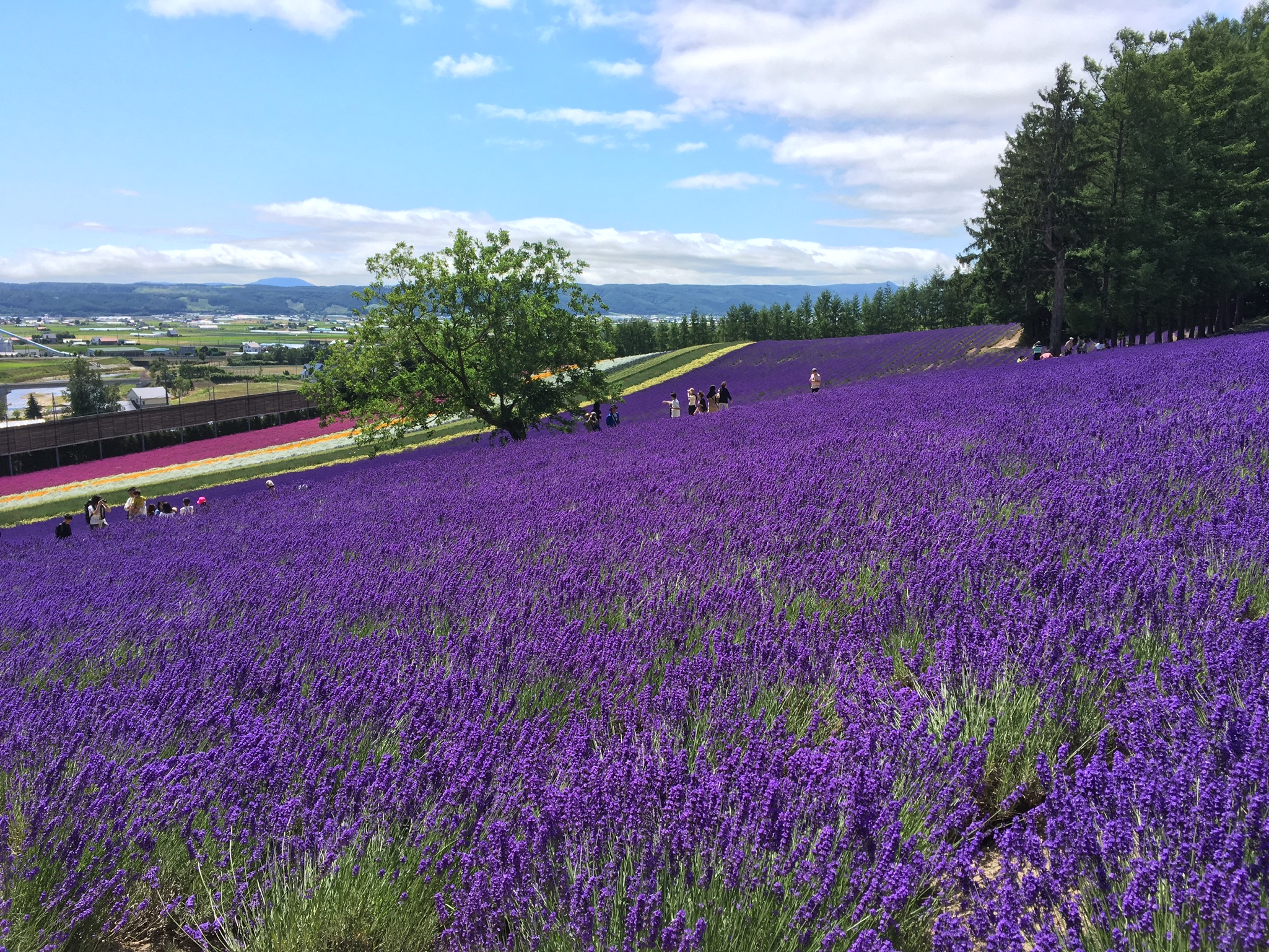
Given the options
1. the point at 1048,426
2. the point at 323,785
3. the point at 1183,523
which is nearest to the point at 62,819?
the point at 323,785

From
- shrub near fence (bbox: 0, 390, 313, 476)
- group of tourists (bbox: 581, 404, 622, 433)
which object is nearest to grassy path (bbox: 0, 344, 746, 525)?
group of tourists (bbox: 581, 404, 622, 433)

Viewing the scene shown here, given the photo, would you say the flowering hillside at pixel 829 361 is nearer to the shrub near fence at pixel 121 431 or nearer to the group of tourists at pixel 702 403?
the group of tourists at pixel 702 403

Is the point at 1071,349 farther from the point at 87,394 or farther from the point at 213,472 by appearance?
the point at 87,394

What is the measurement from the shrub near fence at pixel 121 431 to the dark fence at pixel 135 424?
3 centimetres

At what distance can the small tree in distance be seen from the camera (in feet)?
68.0

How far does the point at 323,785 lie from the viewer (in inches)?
95.7

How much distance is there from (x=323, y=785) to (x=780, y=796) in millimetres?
1420

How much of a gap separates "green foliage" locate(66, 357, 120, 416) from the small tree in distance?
2822 inches

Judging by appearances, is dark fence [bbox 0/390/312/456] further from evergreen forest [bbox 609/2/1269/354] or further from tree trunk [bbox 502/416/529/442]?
tree trunk [bbox 502/416/529/442]

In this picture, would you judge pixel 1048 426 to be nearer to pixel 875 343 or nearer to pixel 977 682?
pixel 977 682

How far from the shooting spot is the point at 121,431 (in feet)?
135

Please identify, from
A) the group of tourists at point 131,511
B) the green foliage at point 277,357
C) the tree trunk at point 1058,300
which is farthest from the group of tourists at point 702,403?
the green foliage at point 277,357

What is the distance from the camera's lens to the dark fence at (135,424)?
38500 millimetres

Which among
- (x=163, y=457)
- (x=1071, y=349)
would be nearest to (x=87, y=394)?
(x=163, y=457)
